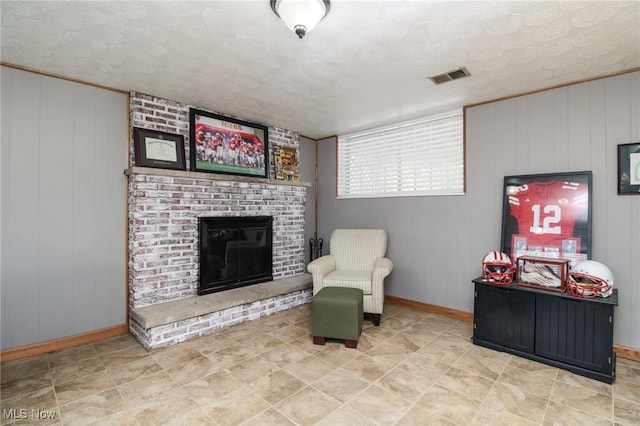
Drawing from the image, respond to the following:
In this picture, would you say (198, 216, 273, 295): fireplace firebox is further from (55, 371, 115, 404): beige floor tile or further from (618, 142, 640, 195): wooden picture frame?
(618, 142, 640, 195): wooden picture frame

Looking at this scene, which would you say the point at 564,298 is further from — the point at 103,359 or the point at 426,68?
the point at 103,359

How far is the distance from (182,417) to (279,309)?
6.66 ft

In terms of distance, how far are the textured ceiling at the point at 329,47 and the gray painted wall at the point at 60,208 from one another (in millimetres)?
293

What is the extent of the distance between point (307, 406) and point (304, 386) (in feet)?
0.76

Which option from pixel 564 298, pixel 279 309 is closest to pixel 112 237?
pixel 279 309

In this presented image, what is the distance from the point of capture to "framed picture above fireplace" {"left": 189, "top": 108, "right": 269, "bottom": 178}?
3.63m

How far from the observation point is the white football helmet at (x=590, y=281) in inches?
93.9

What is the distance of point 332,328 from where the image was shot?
290 centimetres

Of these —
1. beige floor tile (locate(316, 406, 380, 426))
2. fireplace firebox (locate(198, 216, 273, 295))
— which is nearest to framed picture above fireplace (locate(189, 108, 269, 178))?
fireplace firebox (locate(198, 216, 273, 295))

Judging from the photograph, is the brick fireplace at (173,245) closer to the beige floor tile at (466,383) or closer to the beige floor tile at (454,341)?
the beige floor tile at (454,341)

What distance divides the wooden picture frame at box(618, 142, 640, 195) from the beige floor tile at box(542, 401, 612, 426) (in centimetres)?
191

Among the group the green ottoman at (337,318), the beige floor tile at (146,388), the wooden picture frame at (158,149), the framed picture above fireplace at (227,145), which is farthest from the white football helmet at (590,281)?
the wooden picture frame at (158,149)

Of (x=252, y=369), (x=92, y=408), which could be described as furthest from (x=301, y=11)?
(x=92, y=408)

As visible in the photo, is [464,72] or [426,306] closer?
[464,72]
